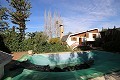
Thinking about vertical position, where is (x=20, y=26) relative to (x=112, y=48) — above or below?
above

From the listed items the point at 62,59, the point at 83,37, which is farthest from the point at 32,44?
the point at 83,37

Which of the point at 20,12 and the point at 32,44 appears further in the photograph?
the point at 20,12

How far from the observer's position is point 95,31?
3988cm

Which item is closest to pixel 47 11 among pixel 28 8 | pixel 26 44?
pixel 28 8

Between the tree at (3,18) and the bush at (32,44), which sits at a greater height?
the tree at (3,18)

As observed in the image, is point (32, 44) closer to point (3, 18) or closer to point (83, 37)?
point (3, 18)

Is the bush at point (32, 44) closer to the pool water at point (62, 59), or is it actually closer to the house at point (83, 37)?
the pool water at point (62, 59)

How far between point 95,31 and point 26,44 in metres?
20.1

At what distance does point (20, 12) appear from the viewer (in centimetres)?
3266

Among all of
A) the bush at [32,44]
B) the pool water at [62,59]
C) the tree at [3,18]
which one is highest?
the tree at [3,18]

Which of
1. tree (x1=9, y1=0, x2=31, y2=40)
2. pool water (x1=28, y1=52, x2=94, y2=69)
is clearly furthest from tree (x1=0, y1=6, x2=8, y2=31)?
pool water (x1=28, y1=52, x2=94, y2=69)

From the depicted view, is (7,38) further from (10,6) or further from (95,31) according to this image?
(95,31)

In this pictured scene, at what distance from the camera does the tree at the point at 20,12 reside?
32.3 m

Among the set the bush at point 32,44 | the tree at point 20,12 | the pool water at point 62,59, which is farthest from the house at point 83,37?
the pool water at point 62,59
